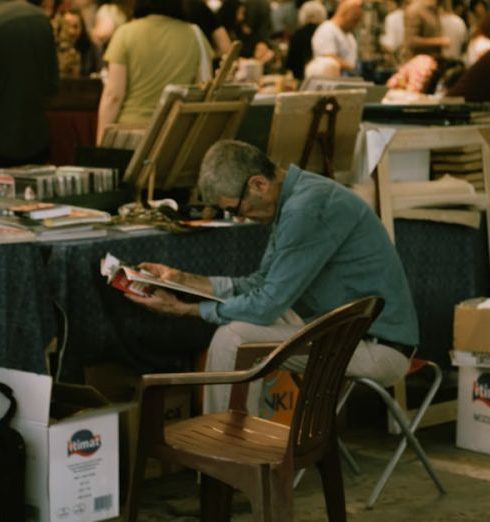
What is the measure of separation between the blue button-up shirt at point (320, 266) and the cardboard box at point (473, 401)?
70 centimetres

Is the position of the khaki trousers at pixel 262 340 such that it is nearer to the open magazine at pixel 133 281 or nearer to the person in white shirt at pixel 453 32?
the open magazine at pixel 133 281

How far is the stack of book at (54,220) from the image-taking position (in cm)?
462

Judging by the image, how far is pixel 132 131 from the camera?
562 centimetres

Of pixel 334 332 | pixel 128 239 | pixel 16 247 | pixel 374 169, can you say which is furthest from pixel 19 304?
pixel 374 169

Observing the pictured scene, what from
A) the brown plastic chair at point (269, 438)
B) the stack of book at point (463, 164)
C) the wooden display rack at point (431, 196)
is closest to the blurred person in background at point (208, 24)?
the stack of book at point (463, 164)

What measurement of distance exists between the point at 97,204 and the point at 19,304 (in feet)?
2.76

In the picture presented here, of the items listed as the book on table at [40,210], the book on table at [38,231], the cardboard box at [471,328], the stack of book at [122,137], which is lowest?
the cardboard box at [471,328]

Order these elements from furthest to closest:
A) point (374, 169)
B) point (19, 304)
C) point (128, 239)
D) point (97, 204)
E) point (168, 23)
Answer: point (168, 23)
point (374, 169)
point (97, 204)
point (128, 239)
point (19, 304)

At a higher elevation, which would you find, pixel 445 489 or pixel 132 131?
pixel 132 131

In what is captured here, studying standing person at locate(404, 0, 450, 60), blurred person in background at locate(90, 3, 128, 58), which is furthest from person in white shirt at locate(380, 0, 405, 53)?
blurred person in background at locate(90, 3, 128, 58)

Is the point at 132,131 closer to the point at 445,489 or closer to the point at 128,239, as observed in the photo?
the point at 128,239

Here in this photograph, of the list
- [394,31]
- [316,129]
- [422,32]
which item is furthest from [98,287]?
[394,31]

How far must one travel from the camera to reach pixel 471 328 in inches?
202

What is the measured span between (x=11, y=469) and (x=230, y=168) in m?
1.09
